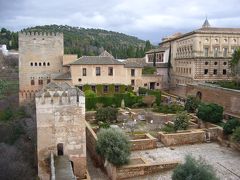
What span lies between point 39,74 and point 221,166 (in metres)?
23.7

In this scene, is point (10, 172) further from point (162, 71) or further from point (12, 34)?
point (12, 34)

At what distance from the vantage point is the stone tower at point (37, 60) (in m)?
33.7

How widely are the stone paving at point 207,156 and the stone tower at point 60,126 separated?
3124 millimetres

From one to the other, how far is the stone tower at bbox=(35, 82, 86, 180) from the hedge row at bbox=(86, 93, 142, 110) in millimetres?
12968

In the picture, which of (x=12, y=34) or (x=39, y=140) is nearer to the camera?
(x=39, y=140)

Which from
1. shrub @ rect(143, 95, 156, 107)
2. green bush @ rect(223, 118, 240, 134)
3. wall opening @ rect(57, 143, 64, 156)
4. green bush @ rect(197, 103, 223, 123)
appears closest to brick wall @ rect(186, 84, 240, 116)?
green bush @ rect(197, 103, 223, 123)

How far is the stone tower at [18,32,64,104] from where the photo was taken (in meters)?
33.7

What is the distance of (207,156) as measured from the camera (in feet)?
56.2

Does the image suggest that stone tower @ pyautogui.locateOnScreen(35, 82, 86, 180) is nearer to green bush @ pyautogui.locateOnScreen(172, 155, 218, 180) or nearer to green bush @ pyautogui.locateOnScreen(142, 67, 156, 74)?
green bush @ pyautogui.locateOnScreen(172, 155, 218, 180)

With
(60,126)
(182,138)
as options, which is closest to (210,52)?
(182,138)

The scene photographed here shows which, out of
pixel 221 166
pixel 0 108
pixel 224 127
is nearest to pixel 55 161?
pixel 221 166

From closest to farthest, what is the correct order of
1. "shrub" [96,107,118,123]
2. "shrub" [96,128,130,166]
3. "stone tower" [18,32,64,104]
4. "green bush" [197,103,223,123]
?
"shrub" [96,128,130,166], "green bush" [197,103,223,123], "shrub" [96,107,118,123], "stone tower" [18,32,64,104]

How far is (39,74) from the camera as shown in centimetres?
3438

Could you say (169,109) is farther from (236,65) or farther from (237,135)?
(237,135)
